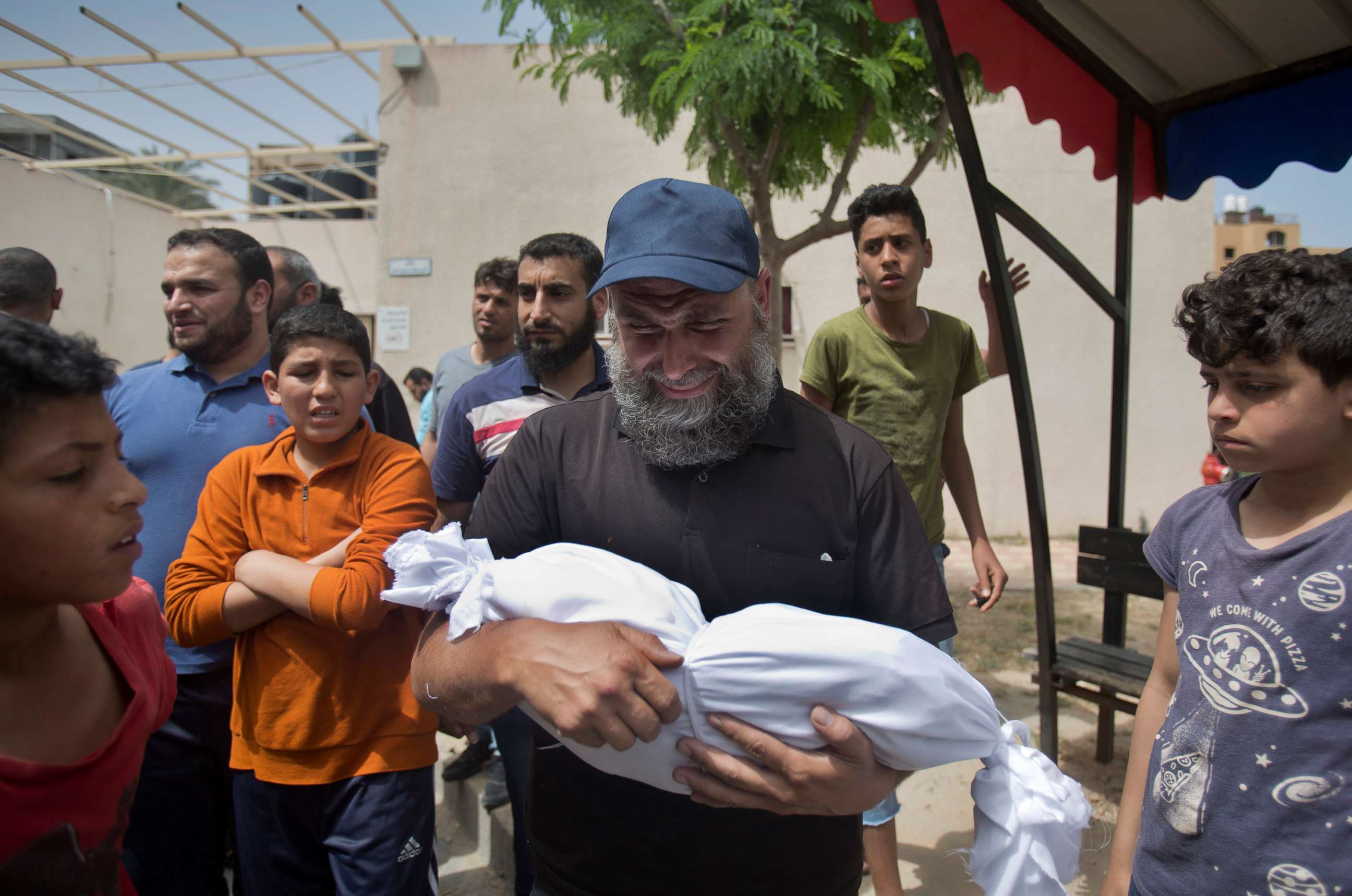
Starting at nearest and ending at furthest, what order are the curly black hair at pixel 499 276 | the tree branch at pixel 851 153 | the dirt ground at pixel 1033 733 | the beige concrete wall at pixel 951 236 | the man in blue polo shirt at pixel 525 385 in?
the man in blue polo shirt at pixel 525 385, the dirt ground at pixel 1033 733, the curly black hair at pixel 499 276, the tree branch at pixel 851 153, the beige concrete wall at pixel 951 236

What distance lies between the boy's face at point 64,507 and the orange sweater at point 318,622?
0.76 m

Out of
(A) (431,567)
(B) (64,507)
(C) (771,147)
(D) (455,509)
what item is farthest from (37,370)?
(C) (771,147)

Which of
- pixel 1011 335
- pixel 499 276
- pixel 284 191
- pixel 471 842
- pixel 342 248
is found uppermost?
pixel 284 191

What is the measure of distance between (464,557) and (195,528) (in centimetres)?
125

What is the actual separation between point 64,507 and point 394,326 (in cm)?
996

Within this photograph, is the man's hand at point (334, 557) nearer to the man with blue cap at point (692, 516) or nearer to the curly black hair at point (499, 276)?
the man with blue cap at point (692, 516)

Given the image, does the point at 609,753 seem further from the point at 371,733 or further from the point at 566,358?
the point at 566,358

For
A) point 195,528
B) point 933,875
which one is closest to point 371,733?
→ point 195,528

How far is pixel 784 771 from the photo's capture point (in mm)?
1164

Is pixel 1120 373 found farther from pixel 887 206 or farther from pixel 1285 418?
pixel 1285 418

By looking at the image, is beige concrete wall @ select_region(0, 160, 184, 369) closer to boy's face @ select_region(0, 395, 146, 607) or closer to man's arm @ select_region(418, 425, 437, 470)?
man's arm @ select_region(418, 425, 437, 470)

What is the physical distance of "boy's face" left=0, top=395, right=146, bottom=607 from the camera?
116 centimetres

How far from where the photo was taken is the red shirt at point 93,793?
1.17 meters

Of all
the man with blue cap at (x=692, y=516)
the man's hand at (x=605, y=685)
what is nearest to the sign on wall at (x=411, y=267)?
the man with blue cap at (x=692, y=516)
